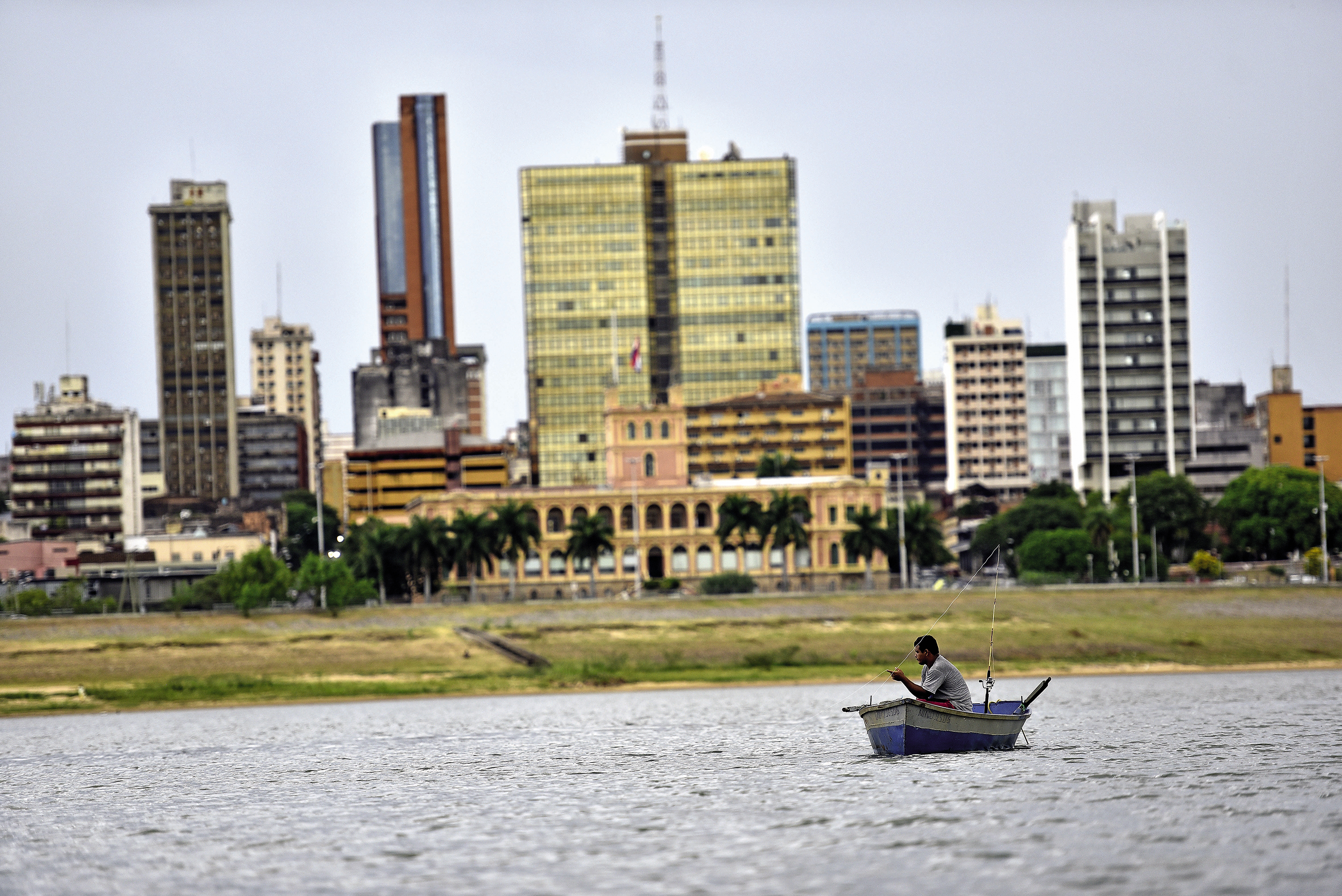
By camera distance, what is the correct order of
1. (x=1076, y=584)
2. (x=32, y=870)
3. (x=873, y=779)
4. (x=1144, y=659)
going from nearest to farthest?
(x=32, y=870) → (x=873, y=779) → (x=1144, y=659) → (x=1076, y=584)

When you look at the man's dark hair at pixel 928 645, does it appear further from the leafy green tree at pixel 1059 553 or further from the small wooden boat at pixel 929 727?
the leafy green tree at pixel 1059 553

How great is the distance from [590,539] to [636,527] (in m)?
7.26

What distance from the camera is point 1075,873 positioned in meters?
28.3

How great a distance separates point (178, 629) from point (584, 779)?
280 feet

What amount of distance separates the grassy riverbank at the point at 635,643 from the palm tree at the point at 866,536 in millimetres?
27311

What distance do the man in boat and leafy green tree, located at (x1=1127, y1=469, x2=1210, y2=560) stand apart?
15117 cm

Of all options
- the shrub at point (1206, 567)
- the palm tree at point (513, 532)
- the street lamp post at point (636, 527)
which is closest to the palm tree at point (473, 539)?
the palm tree at point (513, 532)

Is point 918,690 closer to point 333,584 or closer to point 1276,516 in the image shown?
point 333,584

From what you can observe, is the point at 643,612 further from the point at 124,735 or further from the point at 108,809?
the point at 108,809

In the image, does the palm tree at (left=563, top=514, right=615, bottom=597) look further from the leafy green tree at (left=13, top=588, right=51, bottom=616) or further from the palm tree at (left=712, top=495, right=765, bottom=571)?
the leafy green tree at (left=13, top=588, right=51, bottom=616)

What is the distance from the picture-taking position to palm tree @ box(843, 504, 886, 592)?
169125 millimetres

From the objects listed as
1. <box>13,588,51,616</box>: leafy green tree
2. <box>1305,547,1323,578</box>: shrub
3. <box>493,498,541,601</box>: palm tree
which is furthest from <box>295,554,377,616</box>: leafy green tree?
<box>1305,547,1323,578</box>: shrub

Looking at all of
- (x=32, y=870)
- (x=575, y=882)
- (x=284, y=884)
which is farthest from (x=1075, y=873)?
(x=32, y=870)

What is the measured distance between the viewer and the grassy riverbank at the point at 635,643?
98375 mm
